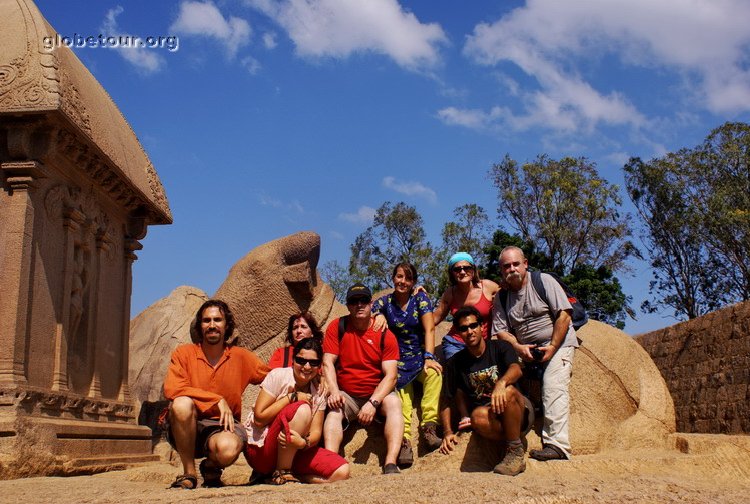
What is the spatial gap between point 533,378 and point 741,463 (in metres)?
1.61

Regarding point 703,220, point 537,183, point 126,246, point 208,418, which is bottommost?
point 208,418

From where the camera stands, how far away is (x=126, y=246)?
31.2 ft

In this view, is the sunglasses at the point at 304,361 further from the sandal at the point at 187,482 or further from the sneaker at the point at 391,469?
the sandal at the point at 187,482

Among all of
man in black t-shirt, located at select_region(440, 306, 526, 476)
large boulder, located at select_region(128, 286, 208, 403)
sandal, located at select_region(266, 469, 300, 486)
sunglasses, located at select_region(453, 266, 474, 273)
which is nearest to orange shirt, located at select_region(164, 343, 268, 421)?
sandal, located at select_region(266, 469, 300, 486)

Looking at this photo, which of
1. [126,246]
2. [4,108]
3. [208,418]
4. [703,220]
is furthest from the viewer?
[703,220]

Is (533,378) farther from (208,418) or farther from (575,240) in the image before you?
(575,240)

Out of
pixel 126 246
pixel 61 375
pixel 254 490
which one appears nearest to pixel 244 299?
pixel 126 246

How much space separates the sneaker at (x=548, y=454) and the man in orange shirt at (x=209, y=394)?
6.66ft

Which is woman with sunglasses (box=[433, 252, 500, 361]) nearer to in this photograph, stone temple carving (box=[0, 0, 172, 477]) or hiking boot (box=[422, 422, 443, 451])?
hiking boot (box=[422, 422, 443, 451])

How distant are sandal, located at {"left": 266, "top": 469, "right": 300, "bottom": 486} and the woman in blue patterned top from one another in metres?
1.10

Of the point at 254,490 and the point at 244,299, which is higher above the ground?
the point at 244,299

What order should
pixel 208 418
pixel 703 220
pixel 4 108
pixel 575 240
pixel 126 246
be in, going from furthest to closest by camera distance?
pixel 575 240 → pixel 703 220 → pixel 126 246 → pixel 4 108 → pixel 208 418

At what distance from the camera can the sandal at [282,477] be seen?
4777 mm

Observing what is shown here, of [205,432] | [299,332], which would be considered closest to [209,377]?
[205,432]
